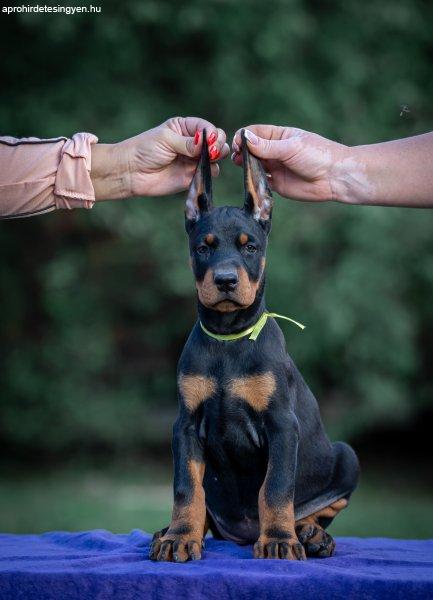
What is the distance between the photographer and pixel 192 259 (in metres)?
3.73

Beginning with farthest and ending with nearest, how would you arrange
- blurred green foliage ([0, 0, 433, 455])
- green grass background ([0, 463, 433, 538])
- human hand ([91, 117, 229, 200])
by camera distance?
blurred green foliage ([0, 0, 433, 455]) → green grass background ([0, 463, 433, 538]) → human hand ([91, 117, 229, 200])

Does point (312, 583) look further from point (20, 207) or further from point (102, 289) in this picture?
point (102, 289)

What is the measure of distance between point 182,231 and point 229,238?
7.91 meters

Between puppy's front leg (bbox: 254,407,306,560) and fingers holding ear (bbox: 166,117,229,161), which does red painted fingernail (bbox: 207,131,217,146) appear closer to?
fingers holding ear (bbox: 166,117,229,161)

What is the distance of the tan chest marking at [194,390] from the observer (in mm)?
3635

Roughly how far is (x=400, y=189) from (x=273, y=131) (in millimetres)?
630

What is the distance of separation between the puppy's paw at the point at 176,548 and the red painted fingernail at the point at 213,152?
164 cm

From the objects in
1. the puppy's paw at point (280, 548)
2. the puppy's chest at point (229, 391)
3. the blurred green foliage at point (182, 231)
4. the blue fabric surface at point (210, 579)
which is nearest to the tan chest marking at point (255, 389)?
the puppy's chest at point (229, 391)

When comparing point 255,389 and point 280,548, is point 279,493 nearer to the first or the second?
point 280,548

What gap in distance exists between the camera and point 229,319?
369 centimetres

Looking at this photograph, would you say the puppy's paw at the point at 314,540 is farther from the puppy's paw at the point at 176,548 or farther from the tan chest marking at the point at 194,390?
the tan chest marking at the point at 194,390

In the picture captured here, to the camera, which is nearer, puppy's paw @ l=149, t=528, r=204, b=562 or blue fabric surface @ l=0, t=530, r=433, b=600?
blue fabric surface @ l=0, t=530, r=433, b=600

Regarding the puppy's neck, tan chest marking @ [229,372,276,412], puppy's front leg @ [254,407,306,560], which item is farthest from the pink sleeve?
puppy's front leg @ [254,407,306,560]

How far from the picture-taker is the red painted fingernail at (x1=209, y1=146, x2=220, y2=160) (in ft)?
13.4
